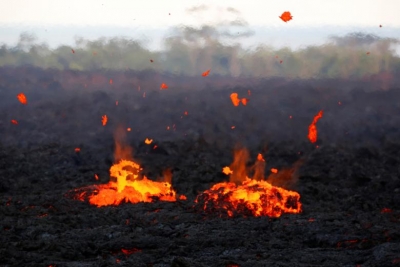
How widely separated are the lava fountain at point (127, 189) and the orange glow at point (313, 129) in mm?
5306

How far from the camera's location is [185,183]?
63.5 ft

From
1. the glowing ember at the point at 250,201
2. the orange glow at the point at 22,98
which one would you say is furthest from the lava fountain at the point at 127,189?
the orange glow at the point at 22,98

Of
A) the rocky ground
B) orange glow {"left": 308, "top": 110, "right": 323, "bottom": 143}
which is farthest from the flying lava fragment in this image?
orange glow {"left": 308, "top": 110, "right": 323, "bottom": 143}

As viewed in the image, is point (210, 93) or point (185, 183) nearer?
point (185, 183)

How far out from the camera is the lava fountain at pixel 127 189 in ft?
55.4

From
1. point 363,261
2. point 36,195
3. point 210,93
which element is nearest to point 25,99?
point 210,93

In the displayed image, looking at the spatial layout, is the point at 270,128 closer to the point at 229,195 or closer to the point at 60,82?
the point at 60,82

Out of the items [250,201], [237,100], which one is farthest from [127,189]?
[237,100]

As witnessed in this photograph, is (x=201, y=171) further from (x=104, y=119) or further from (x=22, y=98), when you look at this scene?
(x=22, y=98)

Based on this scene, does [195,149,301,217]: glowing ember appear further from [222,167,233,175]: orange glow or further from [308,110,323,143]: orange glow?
[308,110,323,143]: orange glow

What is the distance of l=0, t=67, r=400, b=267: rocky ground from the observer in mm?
12500

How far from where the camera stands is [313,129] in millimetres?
25297

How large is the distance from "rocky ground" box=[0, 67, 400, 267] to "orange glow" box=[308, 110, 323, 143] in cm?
16

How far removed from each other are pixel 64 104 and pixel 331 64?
9139 millimetres
